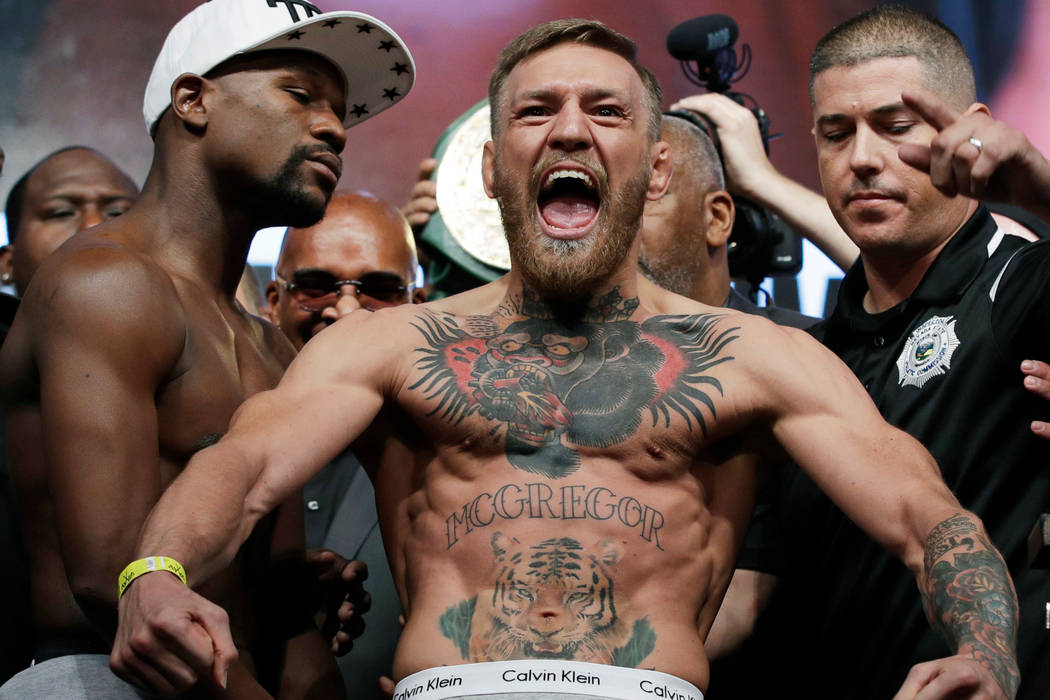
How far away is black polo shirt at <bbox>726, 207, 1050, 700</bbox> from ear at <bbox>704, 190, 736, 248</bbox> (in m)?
0.95

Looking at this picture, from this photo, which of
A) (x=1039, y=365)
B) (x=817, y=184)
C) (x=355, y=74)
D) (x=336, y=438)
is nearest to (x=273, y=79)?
(x=355, y=74)

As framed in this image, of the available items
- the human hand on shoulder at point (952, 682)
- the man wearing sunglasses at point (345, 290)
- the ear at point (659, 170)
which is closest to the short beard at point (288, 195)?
the ear at point (659, 170)

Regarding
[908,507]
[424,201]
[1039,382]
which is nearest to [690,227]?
[424,201]

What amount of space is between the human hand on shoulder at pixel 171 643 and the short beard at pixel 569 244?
95 cm

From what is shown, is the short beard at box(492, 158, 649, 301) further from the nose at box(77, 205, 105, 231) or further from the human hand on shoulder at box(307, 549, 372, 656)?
the nose at box(77, 205, 105, 231)

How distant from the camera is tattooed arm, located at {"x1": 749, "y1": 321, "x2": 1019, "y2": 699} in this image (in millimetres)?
1704

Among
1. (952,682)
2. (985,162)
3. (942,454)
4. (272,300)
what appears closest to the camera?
(952,682)

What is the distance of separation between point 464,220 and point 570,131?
127cm

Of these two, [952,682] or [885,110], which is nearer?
[952,682]

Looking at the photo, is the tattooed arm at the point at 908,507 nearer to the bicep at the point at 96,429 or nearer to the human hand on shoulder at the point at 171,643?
the human hand on shoulder at the point at 171,643

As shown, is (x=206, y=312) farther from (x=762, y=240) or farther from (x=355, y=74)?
(x=762, y=240)

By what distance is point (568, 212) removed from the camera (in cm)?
243

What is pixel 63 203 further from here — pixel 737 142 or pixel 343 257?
pixel 737 142

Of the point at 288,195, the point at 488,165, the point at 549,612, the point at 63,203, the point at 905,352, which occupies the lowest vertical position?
the point at 549,612
